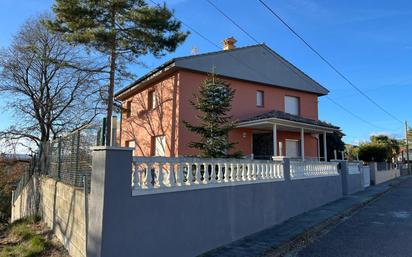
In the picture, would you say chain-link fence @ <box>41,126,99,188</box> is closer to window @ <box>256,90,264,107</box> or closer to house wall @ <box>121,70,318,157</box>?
house wall @ <box>121,70,318,157</box>

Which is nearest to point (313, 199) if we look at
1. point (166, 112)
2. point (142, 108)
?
point (166, 112)

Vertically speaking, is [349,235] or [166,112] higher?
[166,112]

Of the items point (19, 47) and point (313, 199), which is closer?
point (313, 199)

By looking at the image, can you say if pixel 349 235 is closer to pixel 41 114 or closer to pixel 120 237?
pixel 120 237

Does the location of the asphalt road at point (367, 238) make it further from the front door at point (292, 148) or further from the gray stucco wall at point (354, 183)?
the front door at point (292, 148)

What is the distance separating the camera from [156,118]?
18375 millimetres

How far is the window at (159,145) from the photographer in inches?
699

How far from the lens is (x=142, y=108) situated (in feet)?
67.2

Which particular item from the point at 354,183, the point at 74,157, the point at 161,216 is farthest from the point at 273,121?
the point at 161,216

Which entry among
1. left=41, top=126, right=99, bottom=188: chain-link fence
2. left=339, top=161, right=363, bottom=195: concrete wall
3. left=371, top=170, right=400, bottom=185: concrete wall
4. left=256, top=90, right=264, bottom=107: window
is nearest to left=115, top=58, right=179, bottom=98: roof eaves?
left=256, top=90, right=264, bottom=107: window

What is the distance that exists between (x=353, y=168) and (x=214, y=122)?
32.1 feet

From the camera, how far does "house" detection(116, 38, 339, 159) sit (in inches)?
651

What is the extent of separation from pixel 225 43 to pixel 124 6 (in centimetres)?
819

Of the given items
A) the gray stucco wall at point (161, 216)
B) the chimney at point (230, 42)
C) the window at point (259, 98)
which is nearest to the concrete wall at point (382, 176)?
the window at point (259, 98)
